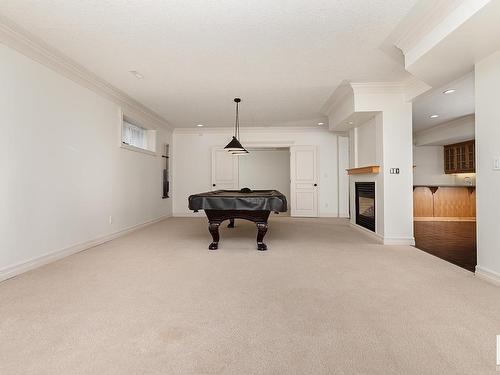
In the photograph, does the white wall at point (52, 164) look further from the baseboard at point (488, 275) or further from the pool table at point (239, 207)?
the baseboard at point (488, 275)


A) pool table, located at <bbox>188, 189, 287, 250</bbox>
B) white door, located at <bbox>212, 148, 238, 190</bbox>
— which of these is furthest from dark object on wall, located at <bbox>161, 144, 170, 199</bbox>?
pool table, located at <bbox>188, 189, 287, 250</bbox>

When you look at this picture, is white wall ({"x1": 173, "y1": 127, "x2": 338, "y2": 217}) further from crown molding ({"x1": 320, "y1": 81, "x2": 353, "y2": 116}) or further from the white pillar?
the white pillar

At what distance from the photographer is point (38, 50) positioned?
2.97 meters

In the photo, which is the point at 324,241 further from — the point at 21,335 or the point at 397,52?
the point at 21,335

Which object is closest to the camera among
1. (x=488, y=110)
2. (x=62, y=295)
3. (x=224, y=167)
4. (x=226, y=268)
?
(x=62, y=295)

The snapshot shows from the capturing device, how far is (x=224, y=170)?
7.68 meters

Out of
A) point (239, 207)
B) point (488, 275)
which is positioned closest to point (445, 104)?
point (488, 275)

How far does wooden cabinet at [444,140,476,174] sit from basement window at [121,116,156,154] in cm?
793

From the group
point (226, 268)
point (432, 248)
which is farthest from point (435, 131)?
point (226, 268)

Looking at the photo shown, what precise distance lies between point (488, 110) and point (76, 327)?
3.89 meters

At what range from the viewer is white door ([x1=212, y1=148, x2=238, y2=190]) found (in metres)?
7.67

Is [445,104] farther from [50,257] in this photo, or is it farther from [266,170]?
[50,257]

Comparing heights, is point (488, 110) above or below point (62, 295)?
above

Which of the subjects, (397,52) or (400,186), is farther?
(400,186)
